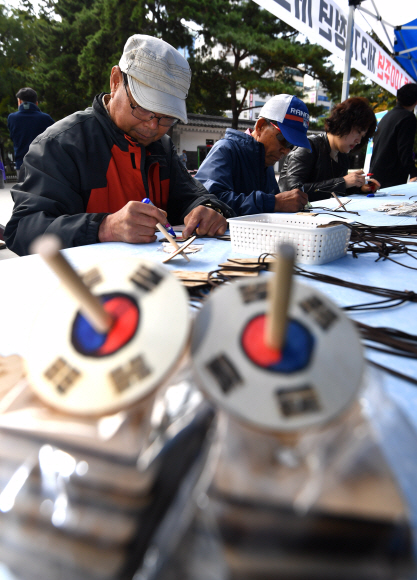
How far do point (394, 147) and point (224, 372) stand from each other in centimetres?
381

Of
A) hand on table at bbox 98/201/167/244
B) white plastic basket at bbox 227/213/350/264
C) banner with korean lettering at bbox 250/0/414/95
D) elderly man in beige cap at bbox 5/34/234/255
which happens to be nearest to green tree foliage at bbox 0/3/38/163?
banner with korean lettering at bbox 250/0/414/95

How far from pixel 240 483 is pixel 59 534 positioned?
131mm

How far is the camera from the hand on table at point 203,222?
47.9 inches

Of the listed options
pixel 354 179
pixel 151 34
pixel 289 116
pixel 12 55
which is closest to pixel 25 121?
pixel 289 116

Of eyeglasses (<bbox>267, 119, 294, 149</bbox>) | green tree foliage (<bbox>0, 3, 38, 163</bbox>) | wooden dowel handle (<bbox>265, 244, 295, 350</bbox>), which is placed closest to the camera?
wooden dowel handle (<bbox>265, 244, 295, 350</bbox>)

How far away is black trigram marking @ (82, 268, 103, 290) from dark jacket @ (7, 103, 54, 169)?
16.5ft

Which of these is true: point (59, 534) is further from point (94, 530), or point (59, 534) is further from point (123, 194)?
point (123, 194)

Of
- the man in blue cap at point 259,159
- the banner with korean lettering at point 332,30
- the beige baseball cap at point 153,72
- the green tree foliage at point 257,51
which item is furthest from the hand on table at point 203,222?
the green tree foliage at point 257,51

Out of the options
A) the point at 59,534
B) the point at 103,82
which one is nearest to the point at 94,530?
the point at 59,534

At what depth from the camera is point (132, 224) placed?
3.56 ft

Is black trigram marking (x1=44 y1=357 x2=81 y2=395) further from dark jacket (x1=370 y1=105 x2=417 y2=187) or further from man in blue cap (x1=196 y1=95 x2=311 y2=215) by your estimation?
dark jacket (x1=370 y1=105 x2=417 y2=187)

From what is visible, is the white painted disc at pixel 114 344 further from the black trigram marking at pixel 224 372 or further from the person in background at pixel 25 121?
the person in background at pixel 25 121

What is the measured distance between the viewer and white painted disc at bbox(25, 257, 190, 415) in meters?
0.24

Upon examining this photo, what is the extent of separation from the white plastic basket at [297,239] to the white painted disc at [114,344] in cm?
63
